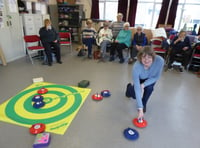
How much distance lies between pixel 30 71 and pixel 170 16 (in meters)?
5.56

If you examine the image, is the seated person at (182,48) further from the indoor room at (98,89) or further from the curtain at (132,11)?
the curtain at (132,11)

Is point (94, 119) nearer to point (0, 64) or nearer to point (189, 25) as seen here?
point (0, 64)

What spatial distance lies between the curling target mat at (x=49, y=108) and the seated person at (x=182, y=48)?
264cm

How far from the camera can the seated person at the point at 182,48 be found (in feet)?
12.1

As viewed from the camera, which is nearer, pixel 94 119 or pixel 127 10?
pixel 94 119

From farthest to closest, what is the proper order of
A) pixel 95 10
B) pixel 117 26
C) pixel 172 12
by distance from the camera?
pixel 95 10 → pixel 172 12 → pixel 117 26

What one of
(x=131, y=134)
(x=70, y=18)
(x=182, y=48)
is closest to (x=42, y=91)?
(x=131, y=134)

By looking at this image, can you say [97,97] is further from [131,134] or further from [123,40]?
[123,40]

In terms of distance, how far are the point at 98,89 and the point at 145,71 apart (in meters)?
1.09

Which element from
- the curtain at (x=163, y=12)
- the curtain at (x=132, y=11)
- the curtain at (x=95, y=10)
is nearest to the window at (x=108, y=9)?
the curtain at (x=95, y=10)

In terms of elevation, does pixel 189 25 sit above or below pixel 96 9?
below

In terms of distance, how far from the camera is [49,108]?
2.07 metres

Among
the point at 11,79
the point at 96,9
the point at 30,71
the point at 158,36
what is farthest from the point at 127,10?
the point at 11,79

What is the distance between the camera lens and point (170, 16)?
5.73 metres
